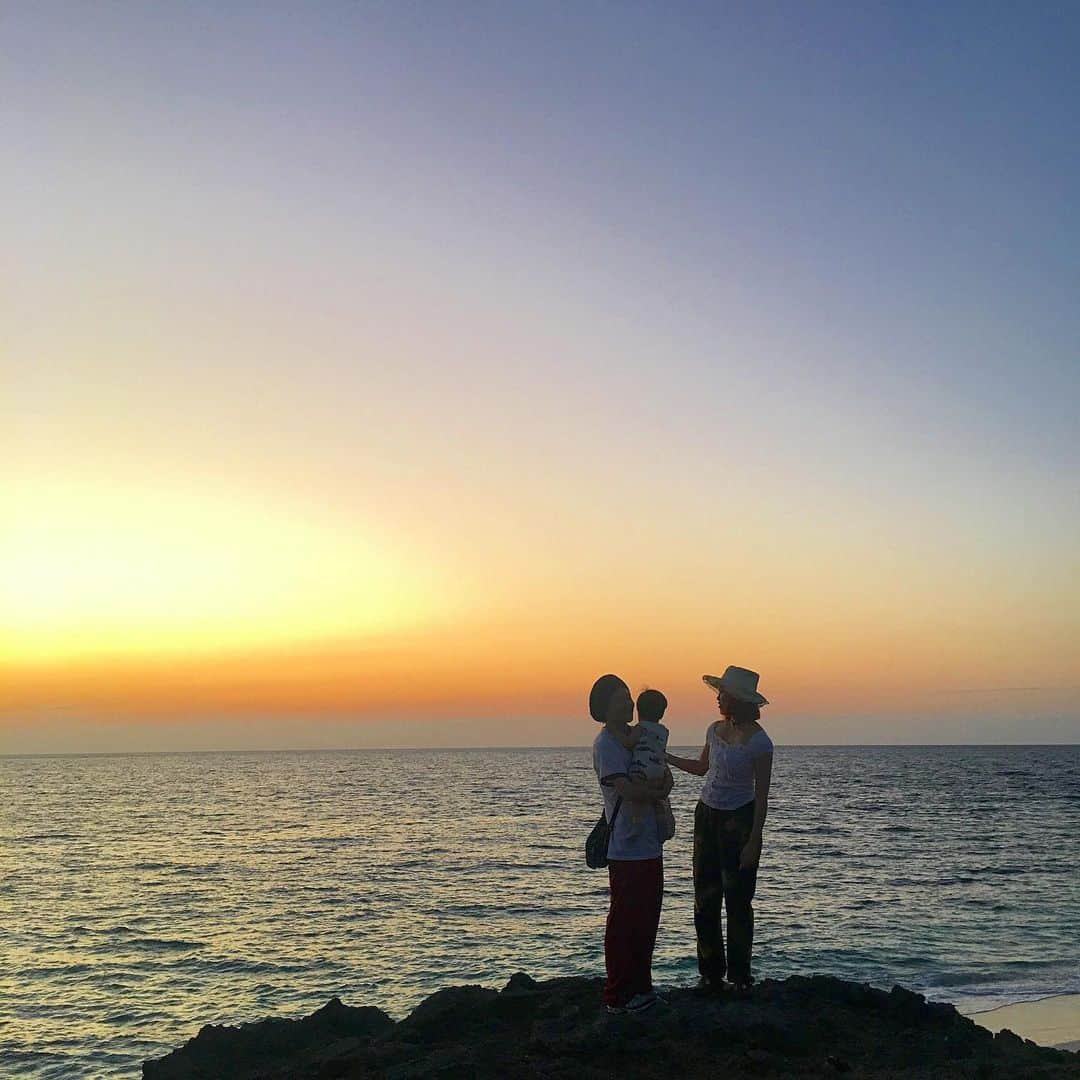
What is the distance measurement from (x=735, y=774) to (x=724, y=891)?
90cm

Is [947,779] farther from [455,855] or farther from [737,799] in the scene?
[737,799]

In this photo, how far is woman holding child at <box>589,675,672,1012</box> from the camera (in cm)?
694

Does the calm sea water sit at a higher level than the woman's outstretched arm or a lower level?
lower

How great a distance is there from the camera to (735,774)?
734cm

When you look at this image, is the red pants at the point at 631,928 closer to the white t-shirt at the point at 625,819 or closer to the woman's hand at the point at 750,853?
the white t-shirt at the point at 625,819

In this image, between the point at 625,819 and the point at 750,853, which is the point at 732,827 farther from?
the point at 625,819

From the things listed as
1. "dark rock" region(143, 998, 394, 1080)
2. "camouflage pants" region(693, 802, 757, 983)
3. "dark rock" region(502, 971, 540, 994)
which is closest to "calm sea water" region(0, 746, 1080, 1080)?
"dark rock" region(143, 998, 394, 1080)

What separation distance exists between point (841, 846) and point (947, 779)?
67.6 metres

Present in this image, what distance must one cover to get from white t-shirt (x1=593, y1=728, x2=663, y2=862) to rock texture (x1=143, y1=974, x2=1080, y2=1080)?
3.58 ft

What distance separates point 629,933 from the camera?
6926 millimetres

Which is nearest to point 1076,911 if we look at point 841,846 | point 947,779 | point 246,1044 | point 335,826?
point 841,846

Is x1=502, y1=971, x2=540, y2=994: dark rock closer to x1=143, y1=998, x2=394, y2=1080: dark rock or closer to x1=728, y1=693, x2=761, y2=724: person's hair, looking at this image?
x1=143, y1=998, x2=394, y2=1080: dark rock


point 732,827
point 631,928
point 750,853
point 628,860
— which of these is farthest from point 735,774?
point 631,928

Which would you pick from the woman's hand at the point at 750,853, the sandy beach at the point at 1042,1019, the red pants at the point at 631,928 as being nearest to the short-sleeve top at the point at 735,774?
the woman's hand at the point at 750,853
